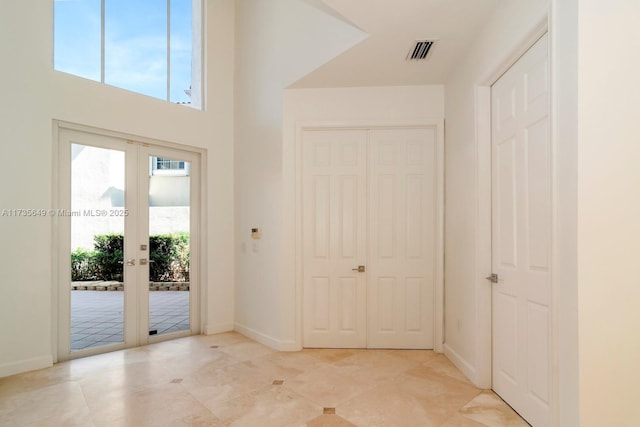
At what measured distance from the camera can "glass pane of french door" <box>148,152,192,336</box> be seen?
4105mm

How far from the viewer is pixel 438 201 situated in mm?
3641

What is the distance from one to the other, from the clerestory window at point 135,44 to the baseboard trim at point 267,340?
10.1 feet

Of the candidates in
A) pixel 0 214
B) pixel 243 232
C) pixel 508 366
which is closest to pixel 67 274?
pixel 0 214

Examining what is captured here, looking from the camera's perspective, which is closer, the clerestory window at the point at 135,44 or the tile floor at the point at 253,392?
the tile floor at the point at 253,392

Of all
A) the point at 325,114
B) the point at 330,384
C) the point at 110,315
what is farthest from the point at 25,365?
the point at 325,114

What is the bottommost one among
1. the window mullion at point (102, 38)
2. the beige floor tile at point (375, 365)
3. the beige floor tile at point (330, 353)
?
the beige floor tile at point (330, 353)

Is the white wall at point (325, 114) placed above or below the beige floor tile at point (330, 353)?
above

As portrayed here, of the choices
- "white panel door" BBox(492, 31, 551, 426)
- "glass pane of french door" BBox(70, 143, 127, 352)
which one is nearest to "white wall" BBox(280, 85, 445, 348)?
"white panel door" BBox(492, 31, 551, 426)

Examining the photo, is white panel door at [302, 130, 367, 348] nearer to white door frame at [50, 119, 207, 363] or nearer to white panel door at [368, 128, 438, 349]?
white panel door at [368, 128, 438, 349]

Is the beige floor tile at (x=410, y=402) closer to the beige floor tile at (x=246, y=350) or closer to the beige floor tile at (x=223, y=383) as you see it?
the beige floor tile at (x=223, y=383)

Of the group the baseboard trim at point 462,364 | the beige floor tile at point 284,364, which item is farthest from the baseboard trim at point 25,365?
the baseboard trim at point 462,364

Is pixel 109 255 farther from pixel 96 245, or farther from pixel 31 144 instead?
pixel 31 144

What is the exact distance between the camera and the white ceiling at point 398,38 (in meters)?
2.44

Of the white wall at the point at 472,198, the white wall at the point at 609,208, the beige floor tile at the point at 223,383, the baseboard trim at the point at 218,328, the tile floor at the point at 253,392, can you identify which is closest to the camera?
the white wall at the point at 609,208
